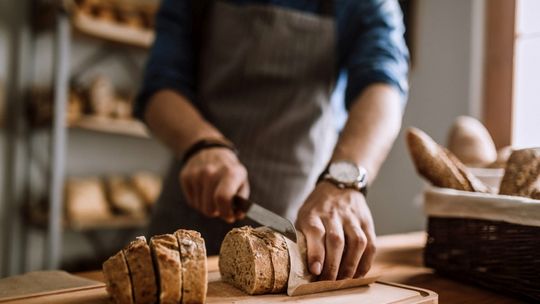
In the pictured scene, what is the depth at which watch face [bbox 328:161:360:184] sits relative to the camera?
106 centimetres

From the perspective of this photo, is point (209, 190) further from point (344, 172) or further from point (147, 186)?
point (147, 186)

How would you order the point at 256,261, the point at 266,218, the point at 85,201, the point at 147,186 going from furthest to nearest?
the point at 147,186, the point at 85,201, the point at 266,218, the point at 256,261

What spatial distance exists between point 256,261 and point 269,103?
2.40 feet

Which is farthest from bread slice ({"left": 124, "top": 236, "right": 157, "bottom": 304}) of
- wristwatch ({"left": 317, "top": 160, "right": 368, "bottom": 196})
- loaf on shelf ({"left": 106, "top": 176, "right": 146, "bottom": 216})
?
loaf on shelf ({"left": 106, "top": 176, "right": 146, "bottom": 216})

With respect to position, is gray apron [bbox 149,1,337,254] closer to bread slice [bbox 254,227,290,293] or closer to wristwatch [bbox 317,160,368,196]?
wristwatch [bbox 317,160,368,196]

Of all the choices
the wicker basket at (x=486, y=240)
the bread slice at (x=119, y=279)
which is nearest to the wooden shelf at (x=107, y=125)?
Answer: the wicker basket at (x=486, y=240)

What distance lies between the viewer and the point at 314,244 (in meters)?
0.90

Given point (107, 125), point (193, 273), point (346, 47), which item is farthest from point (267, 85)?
point (107, 125)

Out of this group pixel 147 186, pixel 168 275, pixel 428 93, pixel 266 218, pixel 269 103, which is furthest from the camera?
pixel 147 186

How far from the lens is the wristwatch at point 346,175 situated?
1.06 metres

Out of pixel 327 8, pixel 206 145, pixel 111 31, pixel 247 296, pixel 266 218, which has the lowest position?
pixel 247 296

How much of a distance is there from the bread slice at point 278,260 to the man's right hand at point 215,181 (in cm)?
20

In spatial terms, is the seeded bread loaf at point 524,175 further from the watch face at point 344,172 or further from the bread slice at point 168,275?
the bread slice at point 168,275

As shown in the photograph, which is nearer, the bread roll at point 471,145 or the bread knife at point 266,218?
the bread knife at point 266,218
